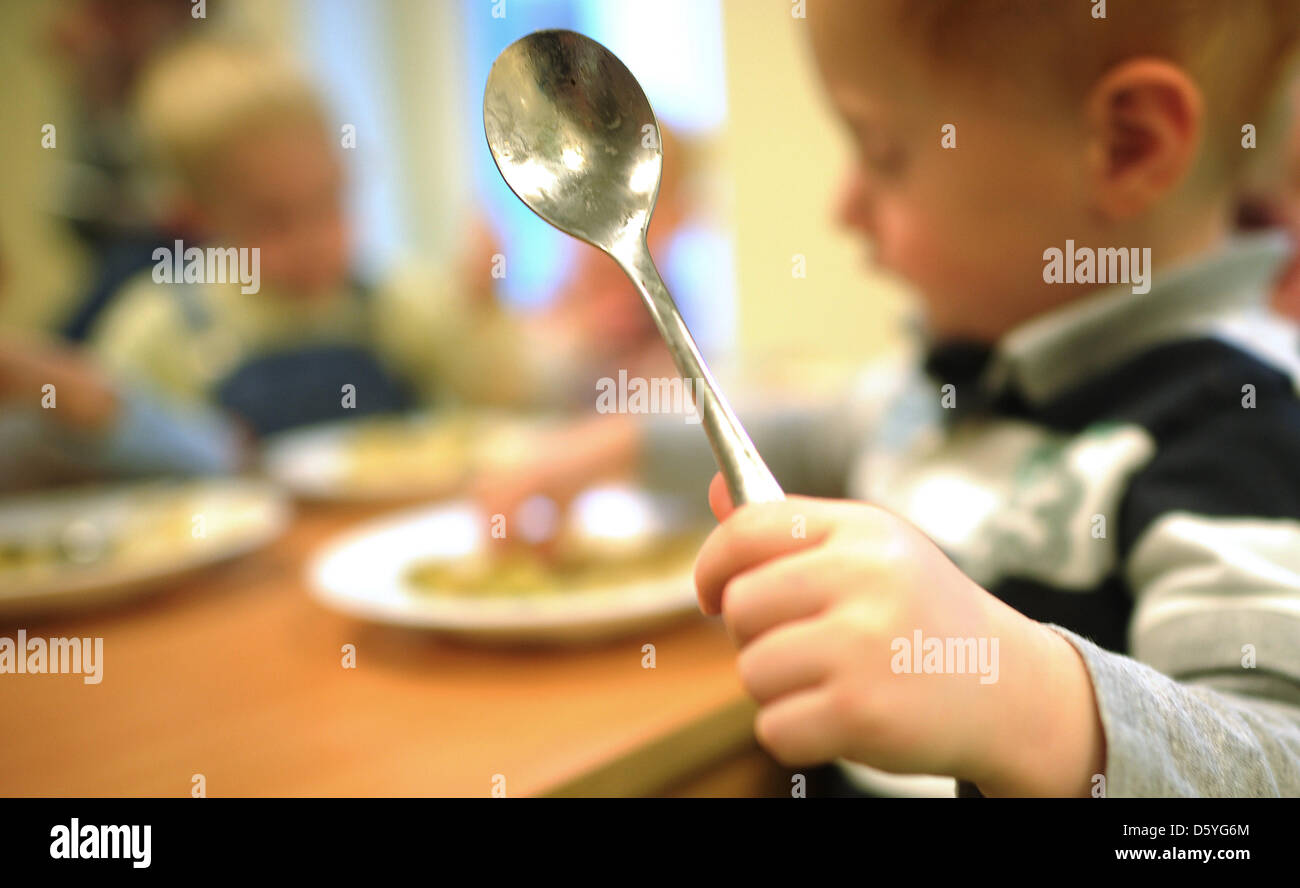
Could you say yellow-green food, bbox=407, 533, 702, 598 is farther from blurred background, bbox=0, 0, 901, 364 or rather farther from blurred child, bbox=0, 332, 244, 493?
blurred child, bbox=0, 332, 244, 493

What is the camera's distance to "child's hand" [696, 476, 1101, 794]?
191 mm

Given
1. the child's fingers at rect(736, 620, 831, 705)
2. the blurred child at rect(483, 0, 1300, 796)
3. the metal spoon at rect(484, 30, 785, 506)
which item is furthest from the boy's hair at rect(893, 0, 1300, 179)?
the child's fingers at rect(736, 620, 831, 705)

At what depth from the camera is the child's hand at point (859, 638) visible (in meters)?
0.19

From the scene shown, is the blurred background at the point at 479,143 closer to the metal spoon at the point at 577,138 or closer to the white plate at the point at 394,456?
the metal spoon at the point at 577,138

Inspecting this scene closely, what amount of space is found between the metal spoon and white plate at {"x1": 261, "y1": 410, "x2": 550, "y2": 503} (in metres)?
0.48

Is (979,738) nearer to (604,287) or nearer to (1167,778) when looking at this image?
(1167,778)

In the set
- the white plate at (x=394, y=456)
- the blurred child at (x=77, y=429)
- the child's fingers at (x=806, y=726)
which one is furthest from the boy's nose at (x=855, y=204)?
the blurred child at (x=77, y=429)

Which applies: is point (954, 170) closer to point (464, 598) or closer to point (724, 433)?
point (724, 433)

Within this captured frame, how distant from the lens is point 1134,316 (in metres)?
0.36

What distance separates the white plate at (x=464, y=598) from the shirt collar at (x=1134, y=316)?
0.18 meters

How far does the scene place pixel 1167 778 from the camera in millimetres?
230

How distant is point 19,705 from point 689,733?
0.91 ft
